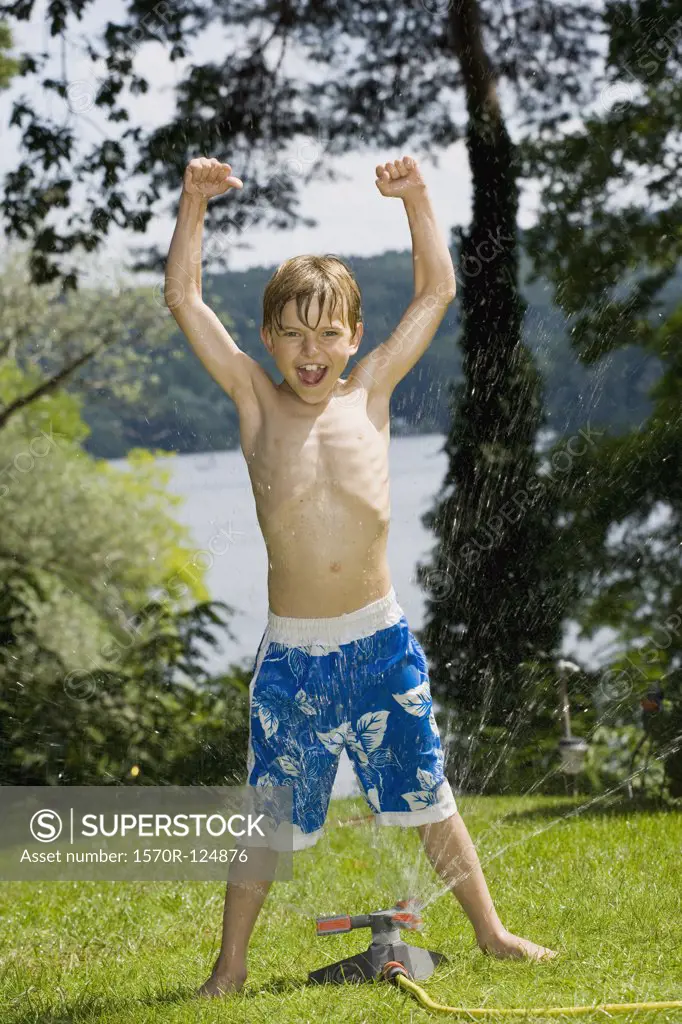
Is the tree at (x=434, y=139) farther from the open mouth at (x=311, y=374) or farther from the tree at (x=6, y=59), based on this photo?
the open mouth at (x=311, y=374)

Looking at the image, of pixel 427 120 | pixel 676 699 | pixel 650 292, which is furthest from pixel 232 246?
pixel 676 699

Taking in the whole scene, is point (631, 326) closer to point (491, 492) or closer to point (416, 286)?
point (491, 492)

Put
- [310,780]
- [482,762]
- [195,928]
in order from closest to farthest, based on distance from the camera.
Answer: [310,780] < [195,928] < [482,762]

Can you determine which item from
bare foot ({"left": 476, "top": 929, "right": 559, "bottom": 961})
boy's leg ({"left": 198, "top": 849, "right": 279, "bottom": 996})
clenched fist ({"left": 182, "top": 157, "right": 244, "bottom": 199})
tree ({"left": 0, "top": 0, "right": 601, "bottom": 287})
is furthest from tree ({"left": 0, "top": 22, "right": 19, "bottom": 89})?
bare foot ({"left": 476, "top": 929, "right": 559, "bottom": 961})

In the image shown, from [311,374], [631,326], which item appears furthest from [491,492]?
[311,374]

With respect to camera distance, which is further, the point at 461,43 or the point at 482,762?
the point at 461,43

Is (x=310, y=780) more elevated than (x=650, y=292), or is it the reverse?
(x=650, y=292)

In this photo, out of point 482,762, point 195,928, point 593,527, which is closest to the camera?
point 195,928

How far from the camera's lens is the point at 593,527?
4.07 m

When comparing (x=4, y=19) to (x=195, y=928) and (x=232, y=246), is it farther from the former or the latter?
(x=195, y=928)

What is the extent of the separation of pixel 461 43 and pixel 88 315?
1920mm

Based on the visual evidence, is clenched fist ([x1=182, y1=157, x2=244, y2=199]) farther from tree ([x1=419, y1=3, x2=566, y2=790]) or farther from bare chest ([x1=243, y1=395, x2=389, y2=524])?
tree ([x1=419, y1=3, x2=566, y2=790])

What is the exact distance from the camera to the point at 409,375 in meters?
3.49

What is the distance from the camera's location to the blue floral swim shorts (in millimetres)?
2230
